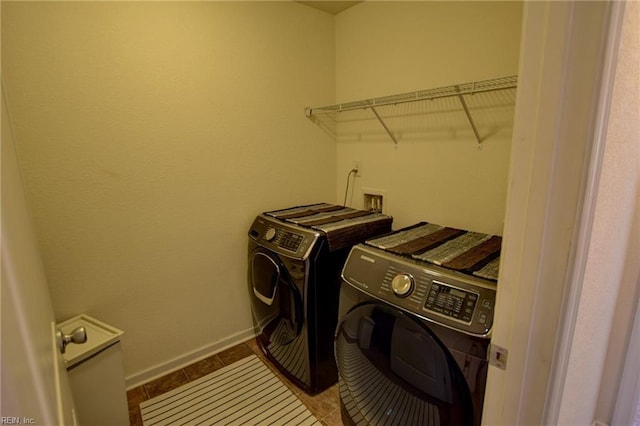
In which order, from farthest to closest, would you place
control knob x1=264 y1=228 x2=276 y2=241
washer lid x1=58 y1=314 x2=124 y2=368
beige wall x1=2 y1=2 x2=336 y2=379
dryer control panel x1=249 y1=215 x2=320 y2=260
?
1. control knob x1=264 y1=228 x2=276 y2=241
2. dryer control panel x1=249 y1=215 x2=320 y2=260
3. beige wall x1=2 y1=2 x2=336 y2=379
4. washer lid x1=58 y1=314 x2=124 y2=368

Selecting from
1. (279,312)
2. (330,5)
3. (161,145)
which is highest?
(330,5)

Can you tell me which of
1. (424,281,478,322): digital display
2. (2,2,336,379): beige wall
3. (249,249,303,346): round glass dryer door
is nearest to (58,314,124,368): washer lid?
(2,2,336,379): beige wall

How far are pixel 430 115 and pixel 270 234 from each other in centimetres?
117

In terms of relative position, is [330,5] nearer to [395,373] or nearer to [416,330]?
[416,330]

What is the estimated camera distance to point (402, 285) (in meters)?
1.15

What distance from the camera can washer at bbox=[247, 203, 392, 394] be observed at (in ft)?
5.25

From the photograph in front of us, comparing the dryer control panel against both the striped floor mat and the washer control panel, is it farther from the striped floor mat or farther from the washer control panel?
the striped floor mat

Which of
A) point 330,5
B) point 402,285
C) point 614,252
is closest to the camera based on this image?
point 614,252

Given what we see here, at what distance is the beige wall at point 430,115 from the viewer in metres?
1.50

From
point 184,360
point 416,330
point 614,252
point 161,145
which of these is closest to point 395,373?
point 416,330

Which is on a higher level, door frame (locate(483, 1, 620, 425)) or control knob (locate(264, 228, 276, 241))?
door frame (locate(483, 1, 620, 425))

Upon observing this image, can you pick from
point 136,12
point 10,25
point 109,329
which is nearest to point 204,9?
point 136,12

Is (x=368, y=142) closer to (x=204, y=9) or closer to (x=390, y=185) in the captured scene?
(x=390, y=185)

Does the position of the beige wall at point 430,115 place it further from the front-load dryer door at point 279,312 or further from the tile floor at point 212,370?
the tile floor at point 212,370
